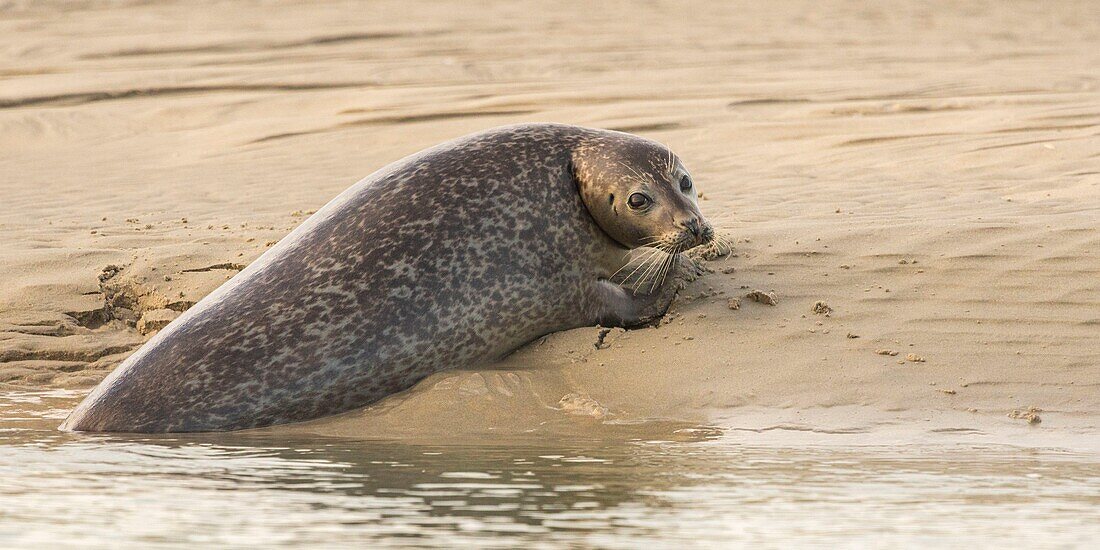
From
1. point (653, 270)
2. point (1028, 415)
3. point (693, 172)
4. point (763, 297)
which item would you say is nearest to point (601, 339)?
point (653, 270)

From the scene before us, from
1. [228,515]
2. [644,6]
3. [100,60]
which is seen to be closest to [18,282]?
[228,515]

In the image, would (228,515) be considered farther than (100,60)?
No

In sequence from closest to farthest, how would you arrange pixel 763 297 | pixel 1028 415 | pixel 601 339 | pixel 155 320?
pixel 1028 415 → pixel 601 339 → pixel 763 297 → pixel 155 320

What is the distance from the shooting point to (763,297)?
628 centimetres

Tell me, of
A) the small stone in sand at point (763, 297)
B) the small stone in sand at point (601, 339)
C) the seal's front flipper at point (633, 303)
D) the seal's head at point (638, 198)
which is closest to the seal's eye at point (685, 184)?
the seal's head at point (638, 198)

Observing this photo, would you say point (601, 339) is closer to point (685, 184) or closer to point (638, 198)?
point (638, 198)

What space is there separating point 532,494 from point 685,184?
2.56m

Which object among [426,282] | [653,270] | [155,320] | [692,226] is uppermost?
[692,226]

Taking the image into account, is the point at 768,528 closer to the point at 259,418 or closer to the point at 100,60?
the point at 259,418

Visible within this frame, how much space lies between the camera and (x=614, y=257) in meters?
6.36

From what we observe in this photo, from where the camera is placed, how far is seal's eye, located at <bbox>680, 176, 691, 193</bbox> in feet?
21.0

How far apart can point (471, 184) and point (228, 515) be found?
250 cm

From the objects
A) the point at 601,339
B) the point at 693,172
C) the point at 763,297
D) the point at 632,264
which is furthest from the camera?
the point at 693,172

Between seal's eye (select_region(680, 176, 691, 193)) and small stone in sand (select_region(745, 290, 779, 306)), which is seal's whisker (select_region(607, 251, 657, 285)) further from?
small stone in sand (select_region(745, 290, 779, 306))
